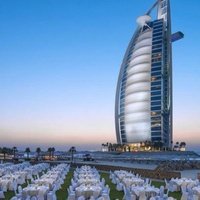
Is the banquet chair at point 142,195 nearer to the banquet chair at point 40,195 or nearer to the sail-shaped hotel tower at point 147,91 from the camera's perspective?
the banquet chair at point 40,195

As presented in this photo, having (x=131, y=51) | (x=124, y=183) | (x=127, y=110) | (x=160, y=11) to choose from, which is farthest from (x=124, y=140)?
(x=124, y=183)

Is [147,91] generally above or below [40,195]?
above

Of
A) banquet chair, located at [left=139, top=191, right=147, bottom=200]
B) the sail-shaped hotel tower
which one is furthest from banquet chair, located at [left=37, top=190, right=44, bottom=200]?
the sail-shaped hotel tower

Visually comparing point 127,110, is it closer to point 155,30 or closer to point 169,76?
point 169,76

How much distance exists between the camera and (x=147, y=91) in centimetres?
13638

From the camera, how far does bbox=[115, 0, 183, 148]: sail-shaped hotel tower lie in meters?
134

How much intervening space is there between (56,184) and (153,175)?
12066 millimetres

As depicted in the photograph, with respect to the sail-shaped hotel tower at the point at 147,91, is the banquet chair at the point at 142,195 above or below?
below

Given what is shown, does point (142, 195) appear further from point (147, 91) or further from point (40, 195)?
point (147, 91)

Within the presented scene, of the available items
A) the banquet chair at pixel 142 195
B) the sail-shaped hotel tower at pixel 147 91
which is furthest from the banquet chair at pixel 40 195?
the sail-shaped hotel tower at pixel 147 91

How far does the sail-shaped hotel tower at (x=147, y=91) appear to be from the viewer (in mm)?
134375

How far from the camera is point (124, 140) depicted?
144 metres

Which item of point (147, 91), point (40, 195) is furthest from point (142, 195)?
point (147, 91)

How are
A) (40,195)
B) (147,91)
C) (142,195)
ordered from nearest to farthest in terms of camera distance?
(142,195)
(40,195)
(147,91)
